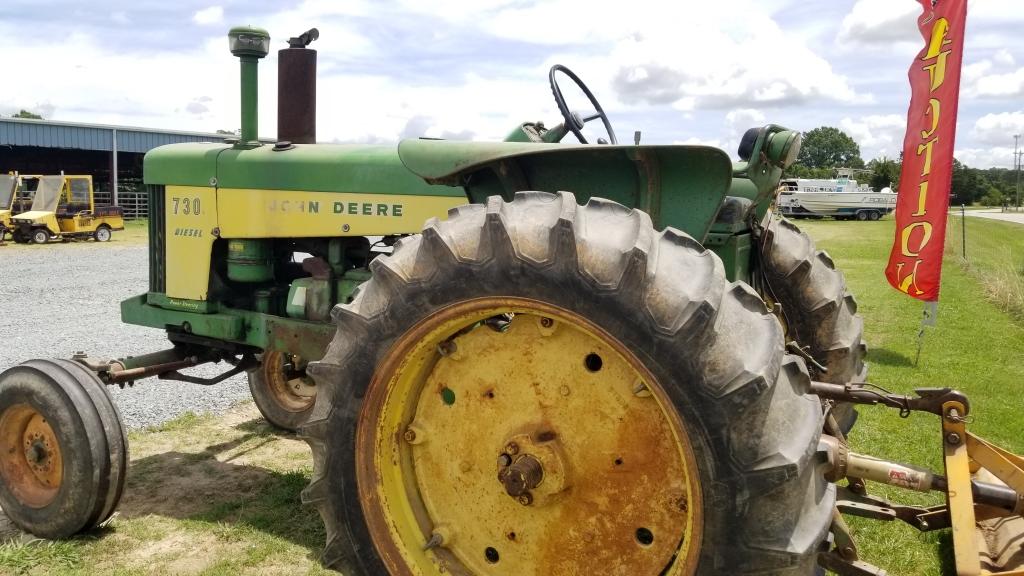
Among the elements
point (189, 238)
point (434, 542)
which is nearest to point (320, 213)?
point (189, 238)

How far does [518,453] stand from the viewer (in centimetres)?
239

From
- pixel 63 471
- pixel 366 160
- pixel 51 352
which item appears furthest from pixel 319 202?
pixel 51 352

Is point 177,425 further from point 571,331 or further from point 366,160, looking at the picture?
point 571,331

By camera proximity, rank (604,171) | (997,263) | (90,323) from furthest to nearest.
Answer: (997,263)
(90,323)
(604,171)

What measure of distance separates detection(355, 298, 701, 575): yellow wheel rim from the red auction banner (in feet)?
17.5

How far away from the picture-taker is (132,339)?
9.05 meters

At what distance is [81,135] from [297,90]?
94.2 feet

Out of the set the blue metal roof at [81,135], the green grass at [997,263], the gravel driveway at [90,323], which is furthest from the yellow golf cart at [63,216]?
the green grass at [997,263]

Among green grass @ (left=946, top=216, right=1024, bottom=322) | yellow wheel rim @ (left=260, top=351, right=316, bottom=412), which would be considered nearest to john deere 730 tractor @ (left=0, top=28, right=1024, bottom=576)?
yellow wheel rim @ (left=260, top=351, right=316, bottom=412)

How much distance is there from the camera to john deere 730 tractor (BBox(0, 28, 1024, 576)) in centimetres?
195

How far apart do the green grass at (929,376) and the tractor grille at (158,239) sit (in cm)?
384

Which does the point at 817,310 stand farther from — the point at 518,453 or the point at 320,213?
the point at 320,213

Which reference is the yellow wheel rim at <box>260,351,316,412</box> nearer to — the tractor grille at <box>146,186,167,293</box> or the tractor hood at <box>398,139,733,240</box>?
the tractor grille at <box>146,186,167,293</box>

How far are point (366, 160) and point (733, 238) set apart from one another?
1.67 meters
